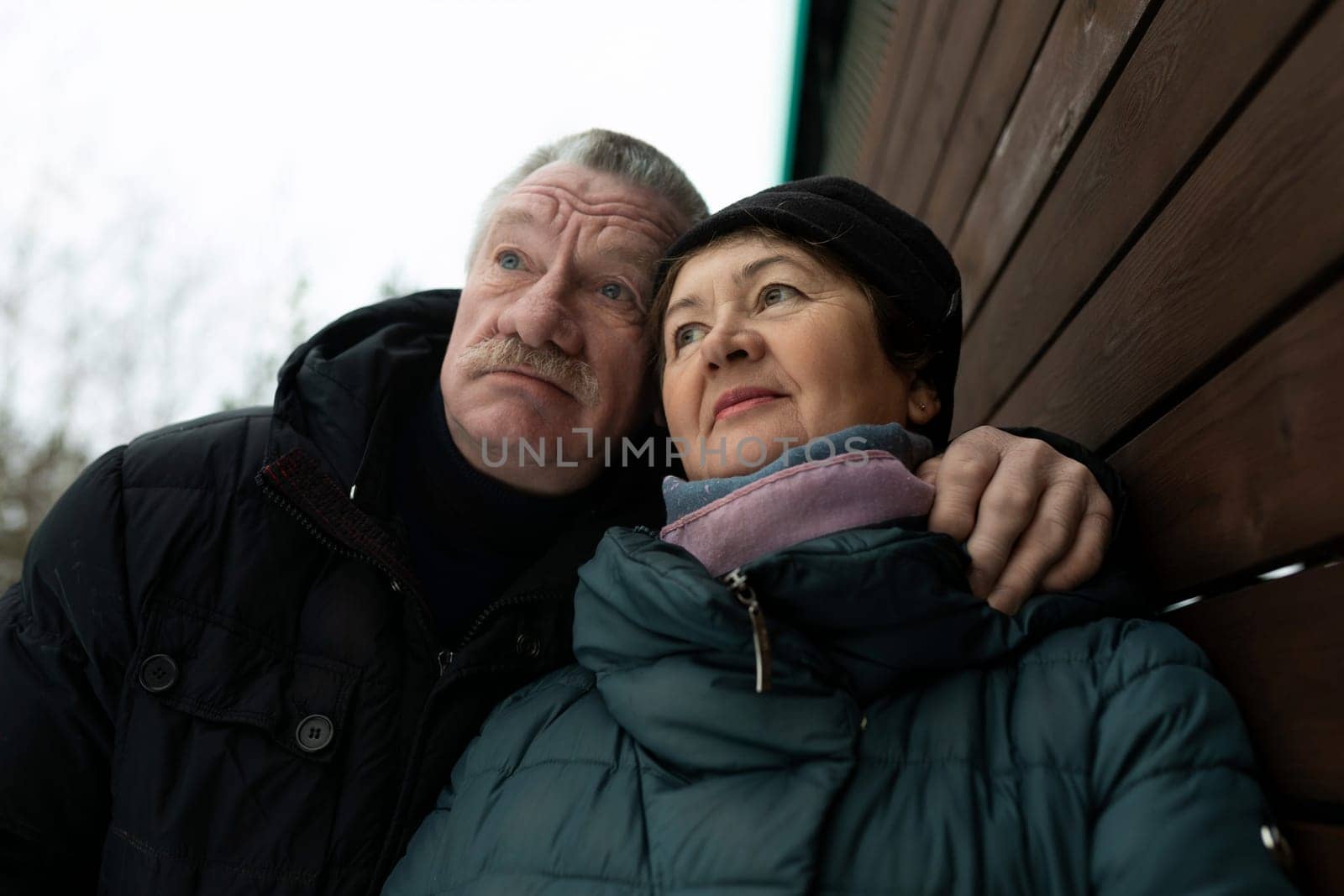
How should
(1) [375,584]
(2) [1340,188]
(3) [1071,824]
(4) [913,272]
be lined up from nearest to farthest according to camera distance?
(2) [1340,188], (3) [1071,824], (4) [913,272], (1) [375,584]

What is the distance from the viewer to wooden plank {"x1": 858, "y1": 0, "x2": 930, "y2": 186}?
9.34 feet

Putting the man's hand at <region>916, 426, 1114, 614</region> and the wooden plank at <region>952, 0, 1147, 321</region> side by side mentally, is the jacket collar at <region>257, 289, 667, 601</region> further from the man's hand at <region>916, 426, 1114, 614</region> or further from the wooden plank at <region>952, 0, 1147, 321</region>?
the wooden plank at <region>952, 0, 1147, 321</region>

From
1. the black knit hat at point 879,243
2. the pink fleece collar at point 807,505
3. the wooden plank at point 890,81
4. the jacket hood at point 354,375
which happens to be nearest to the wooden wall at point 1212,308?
the black knit hat at point 879,243

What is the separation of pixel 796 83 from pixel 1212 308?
3873 millimetres

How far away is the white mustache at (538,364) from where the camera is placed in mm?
Result: 1751

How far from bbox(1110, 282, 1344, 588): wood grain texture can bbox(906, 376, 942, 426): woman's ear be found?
0.33m

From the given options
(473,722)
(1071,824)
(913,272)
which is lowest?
(473,722)

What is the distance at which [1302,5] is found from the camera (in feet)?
2.75

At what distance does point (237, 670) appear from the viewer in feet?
4.70

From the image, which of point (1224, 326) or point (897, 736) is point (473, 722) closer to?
point (897, 736)

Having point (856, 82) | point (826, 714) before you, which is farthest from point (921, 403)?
point (856, 82)

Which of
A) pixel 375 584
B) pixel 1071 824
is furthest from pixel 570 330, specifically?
pixel 1071 824

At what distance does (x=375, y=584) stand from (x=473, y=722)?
31cm

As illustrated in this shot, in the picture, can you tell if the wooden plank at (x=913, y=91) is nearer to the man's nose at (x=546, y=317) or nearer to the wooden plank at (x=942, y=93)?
the wooden plank at (x=942, y=93)
